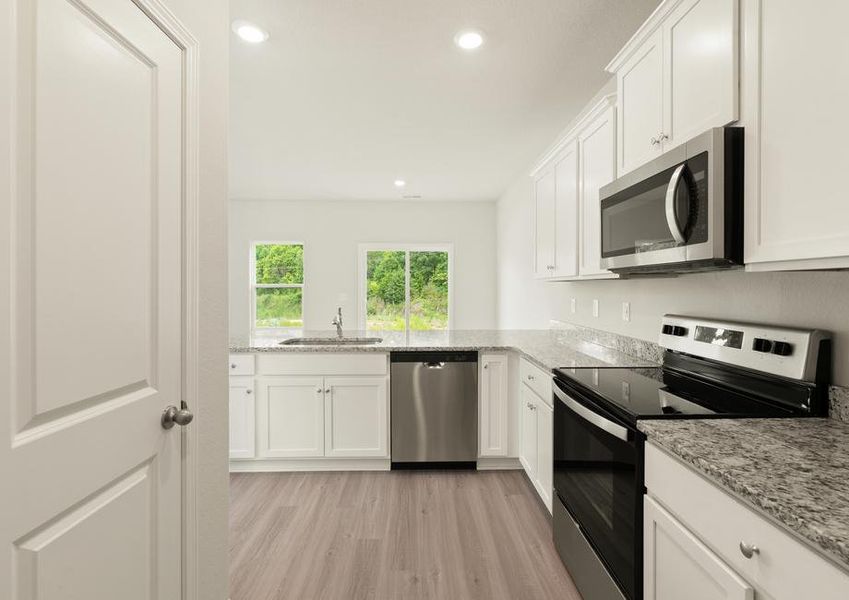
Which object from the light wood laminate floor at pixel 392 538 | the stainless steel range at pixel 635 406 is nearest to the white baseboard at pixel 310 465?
the light wood laminate floor at pixel 392 538

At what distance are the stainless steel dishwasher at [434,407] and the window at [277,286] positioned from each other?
151 inches

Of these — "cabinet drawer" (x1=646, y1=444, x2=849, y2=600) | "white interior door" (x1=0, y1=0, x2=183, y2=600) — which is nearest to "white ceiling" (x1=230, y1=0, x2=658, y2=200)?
"white interior door" (x1=0, y1=0, x2=183, y2=600)

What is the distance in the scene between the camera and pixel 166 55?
50.8 inches

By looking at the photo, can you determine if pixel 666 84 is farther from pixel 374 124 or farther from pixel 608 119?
pixel 374 124

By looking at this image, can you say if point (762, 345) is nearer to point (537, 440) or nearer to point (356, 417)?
point (537, 440)

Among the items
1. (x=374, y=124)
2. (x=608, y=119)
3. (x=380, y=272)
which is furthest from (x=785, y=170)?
(x=380, y=272)

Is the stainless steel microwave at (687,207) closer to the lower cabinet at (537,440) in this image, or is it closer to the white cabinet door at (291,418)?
the lower cabinet at (537,440)

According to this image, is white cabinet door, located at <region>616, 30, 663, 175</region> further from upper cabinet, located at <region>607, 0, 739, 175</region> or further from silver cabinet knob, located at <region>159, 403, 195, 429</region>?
silver cabinet knob, located at <region>159, 403, 195, 429</region>

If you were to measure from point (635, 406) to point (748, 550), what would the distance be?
0.59m

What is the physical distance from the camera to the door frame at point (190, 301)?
4.54ft

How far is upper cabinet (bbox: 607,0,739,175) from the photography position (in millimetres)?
1337

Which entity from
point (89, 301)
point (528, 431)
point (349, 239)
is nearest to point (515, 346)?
point (528, 431)

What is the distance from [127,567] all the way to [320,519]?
151cm

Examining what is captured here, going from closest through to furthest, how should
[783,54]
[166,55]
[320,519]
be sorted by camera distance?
[783,54] < [166,55] < [320,519]
